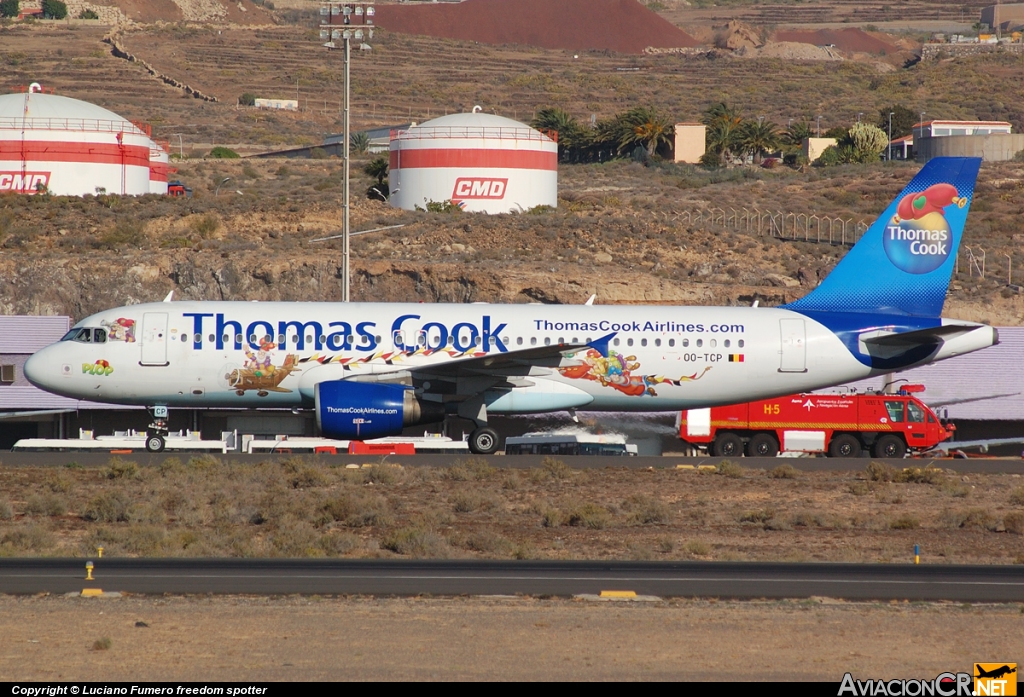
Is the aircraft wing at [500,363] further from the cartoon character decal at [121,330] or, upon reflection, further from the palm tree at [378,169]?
the palm tree at [378,169]

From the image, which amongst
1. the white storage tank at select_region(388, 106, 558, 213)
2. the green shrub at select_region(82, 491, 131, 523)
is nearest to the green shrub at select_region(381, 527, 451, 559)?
the green shrub at select_region(82, 491, 131, 523)

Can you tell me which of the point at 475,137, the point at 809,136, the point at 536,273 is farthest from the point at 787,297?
the point at 809,136

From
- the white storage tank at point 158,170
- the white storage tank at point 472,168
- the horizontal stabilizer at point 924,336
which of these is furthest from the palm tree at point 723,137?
the horizontal stabilizer at point 924,336

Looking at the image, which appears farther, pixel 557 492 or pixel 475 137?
pixel 475 137

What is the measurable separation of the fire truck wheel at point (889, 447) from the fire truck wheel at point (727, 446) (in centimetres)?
411

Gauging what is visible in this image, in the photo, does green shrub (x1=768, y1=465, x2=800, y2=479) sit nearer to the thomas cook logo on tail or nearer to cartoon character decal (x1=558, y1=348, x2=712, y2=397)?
cartoon character decal (x1=558, y1=348, x2=712, y2=397)

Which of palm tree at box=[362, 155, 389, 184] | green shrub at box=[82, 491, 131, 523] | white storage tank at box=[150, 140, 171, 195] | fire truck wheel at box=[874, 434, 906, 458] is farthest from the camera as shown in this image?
palm tree at box=[362, 155, 389, 184]

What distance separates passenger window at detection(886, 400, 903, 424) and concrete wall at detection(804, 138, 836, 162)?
7939 centimetres

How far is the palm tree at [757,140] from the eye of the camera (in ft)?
369

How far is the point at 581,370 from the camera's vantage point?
102 feet

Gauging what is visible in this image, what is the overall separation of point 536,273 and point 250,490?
108ft

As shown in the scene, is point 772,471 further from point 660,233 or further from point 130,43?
point 130,43

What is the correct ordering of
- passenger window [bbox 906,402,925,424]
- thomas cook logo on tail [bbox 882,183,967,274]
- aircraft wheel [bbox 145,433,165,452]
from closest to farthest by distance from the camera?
aircraft wheel [bbox 145,433,165,452] → thomas cook logo on tail [bbox 882,183,967,274] → passenger window [bbox 906,402,925,424]

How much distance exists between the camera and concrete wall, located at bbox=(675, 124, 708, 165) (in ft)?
369
